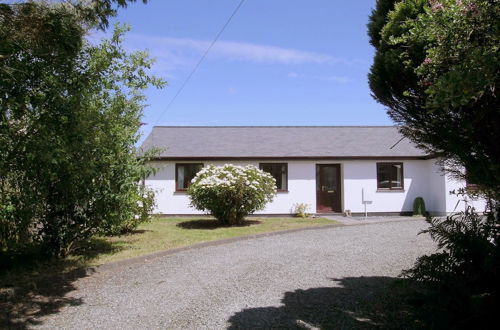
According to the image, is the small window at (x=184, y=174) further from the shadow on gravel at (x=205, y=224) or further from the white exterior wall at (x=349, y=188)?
the shadow on gravel at (x=205, y=224)

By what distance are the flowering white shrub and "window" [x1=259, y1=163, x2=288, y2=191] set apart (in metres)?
4.05

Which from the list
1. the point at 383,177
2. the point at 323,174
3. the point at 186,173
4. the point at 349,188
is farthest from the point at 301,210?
the point at 186,173

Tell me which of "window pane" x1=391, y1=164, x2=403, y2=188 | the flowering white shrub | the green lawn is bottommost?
the green lawn

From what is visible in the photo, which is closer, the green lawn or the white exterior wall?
the green lawn

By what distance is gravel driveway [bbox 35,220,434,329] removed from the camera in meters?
5.33

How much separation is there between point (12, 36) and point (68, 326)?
394cm

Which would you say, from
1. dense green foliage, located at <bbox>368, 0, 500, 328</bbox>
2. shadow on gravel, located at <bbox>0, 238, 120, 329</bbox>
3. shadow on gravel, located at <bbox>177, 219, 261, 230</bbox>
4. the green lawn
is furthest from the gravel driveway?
shadow on gravel, located at <bbox>177, 219, 261, 230</bbox>

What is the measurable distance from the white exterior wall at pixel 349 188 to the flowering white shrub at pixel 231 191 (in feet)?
12.8

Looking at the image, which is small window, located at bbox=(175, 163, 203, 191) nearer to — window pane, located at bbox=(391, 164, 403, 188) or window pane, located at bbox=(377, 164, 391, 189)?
Result: window pane, located at bbox=(377, 164, 391, 189)

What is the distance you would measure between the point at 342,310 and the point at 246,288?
1.76 meters

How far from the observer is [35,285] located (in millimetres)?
7078

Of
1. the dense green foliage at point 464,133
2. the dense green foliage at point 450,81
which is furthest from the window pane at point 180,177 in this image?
the dense green foliage at point 464,133

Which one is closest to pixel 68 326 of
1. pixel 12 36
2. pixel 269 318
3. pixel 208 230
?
pixel 269 318

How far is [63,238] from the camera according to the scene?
923cm
